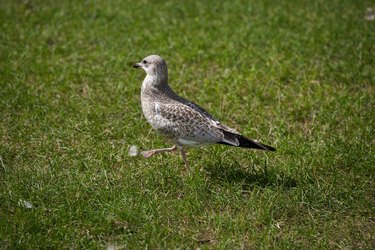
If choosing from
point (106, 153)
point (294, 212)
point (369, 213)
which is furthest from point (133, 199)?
point (369, 213)

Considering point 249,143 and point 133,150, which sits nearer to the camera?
point 249,143

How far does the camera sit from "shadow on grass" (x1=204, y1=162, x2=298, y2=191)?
566 centimetres

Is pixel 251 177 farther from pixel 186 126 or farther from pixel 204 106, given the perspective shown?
pixel 204 106

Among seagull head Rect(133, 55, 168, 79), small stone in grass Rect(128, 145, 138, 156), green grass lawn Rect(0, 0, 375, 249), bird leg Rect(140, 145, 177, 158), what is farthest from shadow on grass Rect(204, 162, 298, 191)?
seagull head Rect(133, 55, 168, 79)

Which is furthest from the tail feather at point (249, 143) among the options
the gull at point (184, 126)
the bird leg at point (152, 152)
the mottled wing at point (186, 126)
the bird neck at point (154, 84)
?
the bird neck at point (154, 84)

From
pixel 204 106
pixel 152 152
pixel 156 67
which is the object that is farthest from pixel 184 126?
pixel 204 106

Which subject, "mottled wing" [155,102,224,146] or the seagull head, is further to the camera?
the seagull head

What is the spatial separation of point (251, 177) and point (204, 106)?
74.1 inches

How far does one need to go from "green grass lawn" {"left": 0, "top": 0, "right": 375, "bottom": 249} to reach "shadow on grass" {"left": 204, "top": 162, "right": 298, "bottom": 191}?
0.07ft

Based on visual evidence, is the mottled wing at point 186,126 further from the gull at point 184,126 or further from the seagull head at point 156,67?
the seagull head at point 156,67

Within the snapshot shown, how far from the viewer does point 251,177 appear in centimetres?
579

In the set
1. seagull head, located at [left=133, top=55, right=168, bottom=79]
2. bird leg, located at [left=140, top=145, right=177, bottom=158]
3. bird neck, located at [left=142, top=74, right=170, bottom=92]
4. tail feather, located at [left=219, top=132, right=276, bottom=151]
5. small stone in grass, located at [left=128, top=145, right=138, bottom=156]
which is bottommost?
small stone in grass, located at [left=128, top=145, right=138, bottom=156]

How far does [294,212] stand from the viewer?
5.25 meters

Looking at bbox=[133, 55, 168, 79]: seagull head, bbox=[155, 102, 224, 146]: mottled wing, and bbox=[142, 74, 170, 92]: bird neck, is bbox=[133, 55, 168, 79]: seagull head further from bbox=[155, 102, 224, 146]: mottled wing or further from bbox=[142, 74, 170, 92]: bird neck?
bbox=[155, 102, 224, 146]: mottled wing
